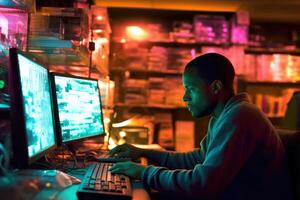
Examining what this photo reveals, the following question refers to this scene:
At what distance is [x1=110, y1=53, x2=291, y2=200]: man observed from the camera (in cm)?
124

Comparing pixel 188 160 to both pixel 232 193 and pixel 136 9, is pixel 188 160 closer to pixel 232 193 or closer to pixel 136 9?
pixel 232 193

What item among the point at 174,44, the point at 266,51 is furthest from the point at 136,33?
the point at 266,51

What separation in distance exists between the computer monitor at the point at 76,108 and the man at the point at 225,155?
0.42 m

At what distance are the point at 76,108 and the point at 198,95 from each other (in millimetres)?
674

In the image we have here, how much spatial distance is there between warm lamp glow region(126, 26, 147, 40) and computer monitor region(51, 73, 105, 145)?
2.19m

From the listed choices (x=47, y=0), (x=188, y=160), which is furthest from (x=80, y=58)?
(x=188, y=160)

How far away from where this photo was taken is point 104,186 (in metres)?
1.15

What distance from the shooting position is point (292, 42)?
15.4ft

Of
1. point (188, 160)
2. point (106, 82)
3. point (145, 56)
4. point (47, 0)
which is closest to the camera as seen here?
point (188, 160)

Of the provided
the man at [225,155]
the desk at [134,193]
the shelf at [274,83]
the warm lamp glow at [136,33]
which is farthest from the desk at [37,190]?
the shelf at [274,83]

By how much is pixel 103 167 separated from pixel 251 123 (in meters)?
0.57

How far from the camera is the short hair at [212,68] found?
1510mm

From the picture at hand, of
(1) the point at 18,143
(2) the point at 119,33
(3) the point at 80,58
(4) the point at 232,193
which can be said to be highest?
(2) the point at 119,33

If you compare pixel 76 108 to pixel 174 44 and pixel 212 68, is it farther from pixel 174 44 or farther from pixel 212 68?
pixel 174 44
